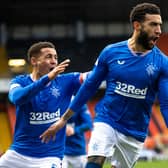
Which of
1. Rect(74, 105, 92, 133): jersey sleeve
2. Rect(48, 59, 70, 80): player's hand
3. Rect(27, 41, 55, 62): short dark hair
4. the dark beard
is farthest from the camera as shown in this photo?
Rect(74, 105, 92, 133): jersey sleeve

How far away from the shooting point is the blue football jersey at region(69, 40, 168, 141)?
5.82 meters

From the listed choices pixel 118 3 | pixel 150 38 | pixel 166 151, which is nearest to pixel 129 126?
pixel 150 38

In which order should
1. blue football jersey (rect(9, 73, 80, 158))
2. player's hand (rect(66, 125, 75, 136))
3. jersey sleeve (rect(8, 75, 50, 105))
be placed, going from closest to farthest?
jersey sleeve (rect(8, 75, 50, 105)) → blue football jersey (rect(9, 73, 80, 158)) → player's hand (rect(66, 125, 75, 136))

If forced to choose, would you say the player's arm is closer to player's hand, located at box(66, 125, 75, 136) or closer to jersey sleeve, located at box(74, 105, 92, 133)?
player's hand, located at box(66, 125, 75, 136)

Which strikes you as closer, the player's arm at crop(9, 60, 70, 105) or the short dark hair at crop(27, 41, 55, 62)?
the player's arm at crop(9, 60, 70, 105)

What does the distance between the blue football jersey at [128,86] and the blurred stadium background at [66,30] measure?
79.8 feet

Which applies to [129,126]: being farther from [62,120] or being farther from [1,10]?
[1,10]

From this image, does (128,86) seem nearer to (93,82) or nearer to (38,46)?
(93,82)

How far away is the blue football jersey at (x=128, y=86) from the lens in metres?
5.82

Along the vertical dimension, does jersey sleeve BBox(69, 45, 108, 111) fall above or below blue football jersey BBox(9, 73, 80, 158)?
above

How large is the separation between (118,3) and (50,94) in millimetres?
25277

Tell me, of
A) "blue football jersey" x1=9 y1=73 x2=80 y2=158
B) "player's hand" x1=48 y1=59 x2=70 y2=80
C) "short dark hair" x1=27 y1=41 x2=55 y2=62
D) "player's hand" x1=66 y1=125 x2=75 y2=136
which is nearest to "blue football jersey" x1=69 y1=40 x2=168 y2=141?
"player's hand" x1=48 y1=59 x2=70 y2=80

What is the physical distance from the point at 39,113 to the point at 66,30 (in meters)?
26.4

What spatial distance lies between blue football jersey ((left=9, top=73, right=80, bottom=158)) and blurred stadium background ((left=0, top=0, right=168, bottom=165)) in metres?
23.6
